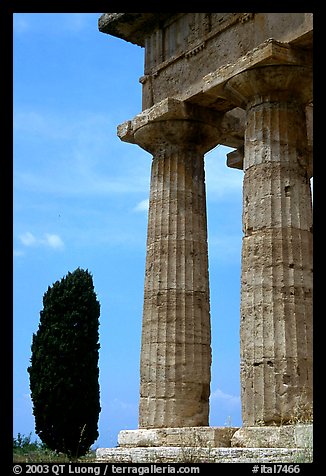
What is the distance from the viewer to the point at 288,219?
17.8m

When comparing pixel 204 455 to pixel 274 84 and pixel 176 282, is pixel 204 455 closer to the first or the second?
pixel 176 282

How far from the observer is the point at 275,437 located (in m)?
16.0

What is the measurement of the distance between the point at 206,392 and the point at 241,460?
15.2 ft

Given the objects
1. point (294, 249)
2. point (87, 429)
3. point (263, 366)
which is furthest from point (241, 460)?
point (87, 429)

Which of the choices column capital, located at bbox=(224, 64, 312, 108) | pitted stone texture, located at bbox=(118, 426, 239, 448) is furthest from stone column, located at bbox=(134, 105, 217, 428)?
column capital, located at bbox=(224, 64, 312, 108)

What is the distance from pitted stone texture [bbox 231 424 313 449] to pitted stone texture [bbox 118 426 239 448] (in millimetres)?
664

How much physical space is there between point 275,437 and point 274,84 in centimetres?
790

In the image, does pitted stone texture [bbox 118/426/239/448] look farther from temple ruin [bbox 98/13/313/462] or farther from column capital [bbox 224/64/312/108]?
column capital [bbox 224/64/312/108]

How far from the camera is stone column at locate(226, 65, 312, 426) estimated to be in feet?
55.3

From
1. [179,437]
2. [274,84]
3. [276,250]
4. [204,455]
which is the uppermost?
[274,84]

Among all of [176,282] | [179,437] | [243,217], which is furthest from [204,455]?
[243,217]

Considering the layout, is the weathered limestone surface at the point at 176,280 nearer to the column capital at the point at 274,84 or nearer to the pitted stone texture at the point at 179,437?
the pitted stone texture at the point at 179,437

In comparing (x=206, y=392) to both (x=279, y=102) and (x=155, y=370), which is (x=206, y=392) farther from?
(x=279, y=102)

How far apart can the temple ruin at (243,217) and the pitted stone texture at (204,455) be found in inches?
4.0
